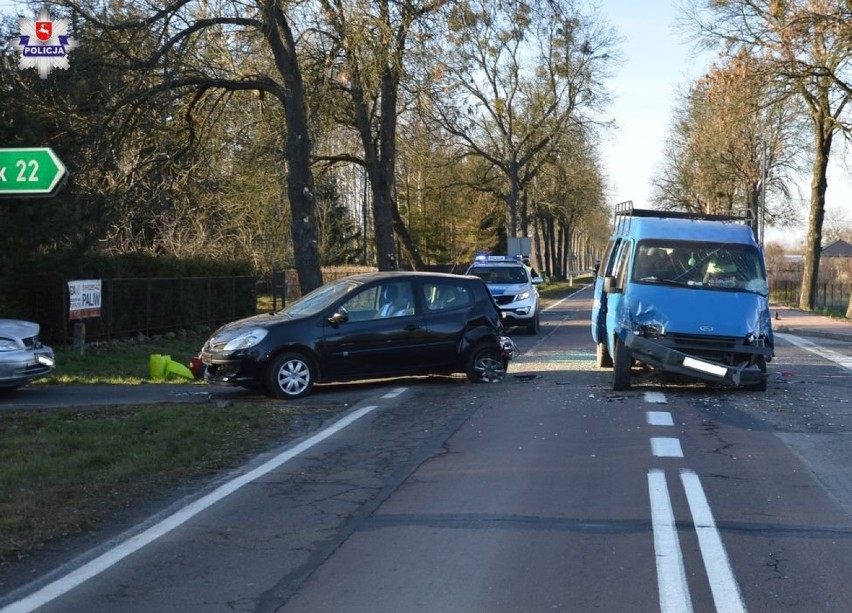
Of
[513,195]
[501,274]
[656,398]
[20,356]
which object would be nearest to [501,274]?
[501,274]

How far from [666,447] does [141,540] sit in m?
5.36

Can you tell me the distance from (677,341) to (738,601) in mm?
8776


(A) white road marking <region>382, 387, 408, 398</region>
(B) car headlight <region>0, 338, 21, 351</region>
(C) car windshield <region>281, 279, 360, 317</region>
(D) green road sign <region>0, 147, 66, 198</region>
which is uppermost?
(D) green road sign <region>0, 147, 66, 198</region>

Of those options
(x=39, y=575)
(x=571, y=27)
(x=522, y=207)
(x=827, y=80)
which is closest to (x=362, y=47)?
(x=571, y=27)

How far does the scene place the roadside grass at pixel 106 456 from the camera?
7262 mm

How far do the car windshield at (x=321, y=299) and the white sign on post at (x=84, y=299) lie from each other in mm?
5778

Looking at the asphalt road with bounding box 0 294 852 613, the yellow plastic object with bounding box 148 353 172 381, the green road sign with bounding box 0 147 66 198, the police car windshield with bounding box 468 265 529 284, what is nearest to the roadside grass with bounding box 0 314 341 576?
the asphalt road with bounding box 0 294 852 613

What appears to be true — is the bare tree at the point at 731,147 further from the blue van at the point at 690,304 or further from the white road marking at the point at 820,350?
the blue van at the point at 690,304

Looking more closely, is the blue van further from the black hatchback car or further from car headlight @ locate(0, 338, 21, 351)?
car headlight @ locate(0, 338, 21, 351)

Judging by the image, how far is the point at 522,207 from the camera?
69.6 metres

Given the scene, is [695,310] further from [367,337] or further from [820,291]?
[820,291]

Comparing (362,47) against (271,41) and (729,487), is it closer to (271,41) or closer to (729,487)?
(271,41)

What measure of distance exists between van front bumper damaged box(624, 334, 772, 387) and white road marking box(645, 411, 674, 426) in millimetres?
1560

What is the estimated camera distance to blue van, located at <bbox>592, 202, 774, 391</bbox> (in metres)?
14.0
